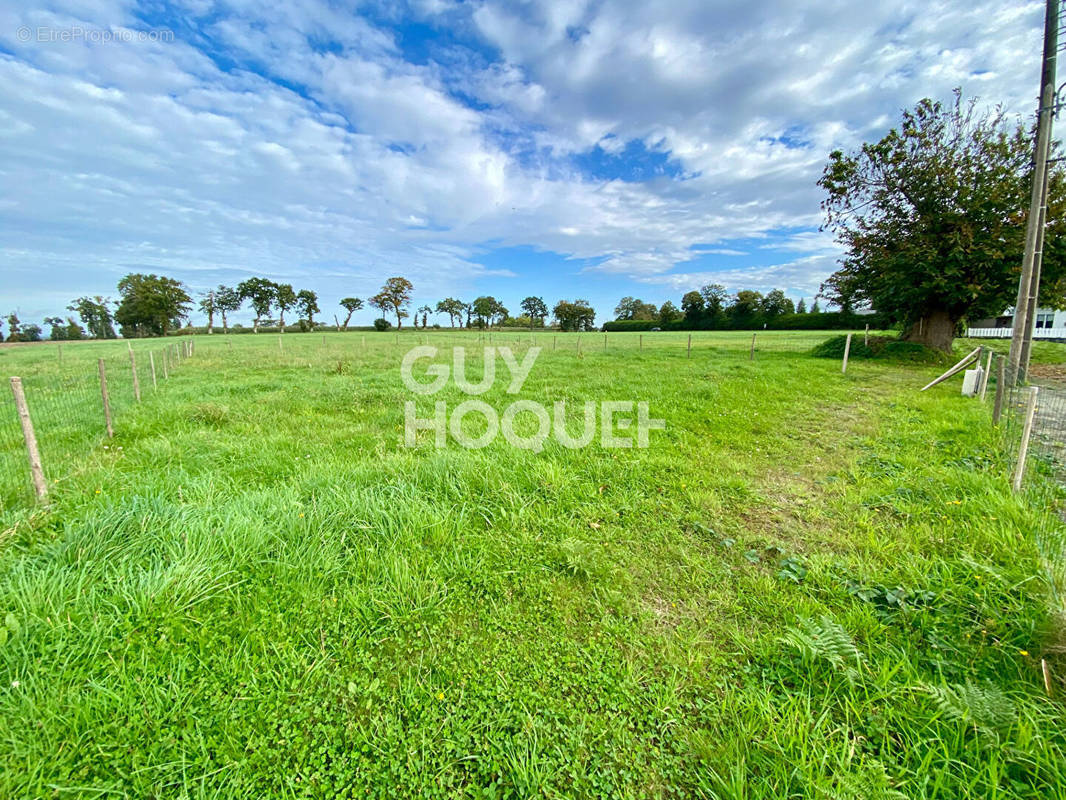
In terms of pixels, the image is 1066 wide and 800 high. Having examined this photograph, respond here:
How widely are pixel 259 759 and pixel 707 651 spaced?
2194mm

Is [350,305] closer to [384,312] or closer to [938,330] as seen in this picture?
[384,312]

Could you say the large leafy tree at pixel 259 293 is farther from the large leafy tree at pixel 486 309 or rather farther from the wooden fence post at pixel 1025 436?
the wooden fence post at pixel 1025 436

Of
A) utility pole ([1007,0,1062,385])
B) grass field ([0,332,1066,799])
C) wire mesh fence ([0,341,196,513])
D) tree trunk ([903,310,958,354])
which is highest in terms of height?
utility pole ([1007,0,1062,385])

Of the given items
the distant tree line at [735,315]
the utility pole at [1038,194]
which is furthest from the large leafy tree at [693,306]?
the utility pole at [1038,194]

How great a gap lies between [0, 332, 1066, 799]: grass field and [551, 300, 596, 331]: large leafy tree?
84050mm

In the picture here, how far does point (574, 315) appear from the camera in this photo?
86.2 m

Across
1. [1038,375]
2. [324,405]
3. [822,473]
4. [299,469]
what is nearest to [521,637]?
[299,469]

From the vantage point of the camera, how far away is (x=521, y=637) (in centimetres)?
226

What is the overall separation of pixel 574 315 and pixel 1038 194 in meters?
79.7

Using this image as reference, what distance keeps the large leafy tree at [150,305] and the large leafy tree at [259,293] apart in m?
8.55

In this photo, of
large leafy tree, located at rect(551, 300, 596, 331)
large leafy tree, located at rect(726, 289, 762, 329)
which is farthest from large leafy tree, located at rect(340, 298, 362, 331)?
large leafy tree, located at rect(726, 289, 762, 329)

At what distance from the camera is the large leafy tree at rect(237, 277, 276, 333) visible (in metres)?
69.2

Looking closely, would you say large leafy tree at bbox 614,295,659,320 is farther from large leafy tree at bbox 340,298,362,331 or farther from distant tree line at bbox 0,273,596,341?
large leafy tree at bbox 340,298,362,331

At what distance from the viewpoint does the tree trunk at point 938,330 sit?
14.2 meters
